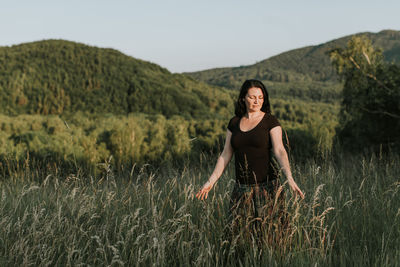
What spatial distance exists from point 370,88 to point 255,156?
6.40 metres

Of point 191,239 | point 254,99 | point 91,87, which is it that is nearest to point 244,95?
point 254,99

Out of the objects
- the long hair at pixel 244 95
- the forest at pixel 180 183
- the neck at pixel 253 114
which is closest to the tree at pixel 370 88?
the forest at pixel 180 183

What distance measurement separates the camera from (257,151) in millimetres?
2619

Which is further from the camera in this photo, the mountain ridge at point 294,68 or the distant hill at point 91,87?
the mountain ridge at point 294,68

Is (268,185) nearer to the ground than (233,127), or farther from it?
nearer to the ground

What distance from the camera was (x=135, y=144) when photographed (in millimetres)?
7312

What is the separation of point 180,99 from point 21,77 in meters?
15.1

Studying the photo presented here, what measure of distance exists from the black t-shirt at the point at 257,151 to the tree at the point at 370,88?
18.7ft

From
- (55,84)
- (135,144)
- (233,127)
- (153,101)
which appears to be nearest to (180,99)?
(153,101)

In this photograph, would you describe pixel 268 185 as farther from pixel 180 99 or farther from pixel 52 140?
pixel 180 99

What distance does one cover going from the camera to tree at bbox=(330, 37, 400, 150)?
7.58m

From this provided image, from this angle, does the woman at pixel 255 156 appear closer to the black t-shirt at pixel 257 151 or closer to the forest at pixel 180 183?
the black t-shirt at pixel 257 151

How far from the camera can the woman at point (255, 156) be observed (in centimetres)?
254

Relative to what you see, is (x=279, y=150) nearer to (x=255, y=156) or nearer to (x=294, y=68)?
(x=255, y=156)
